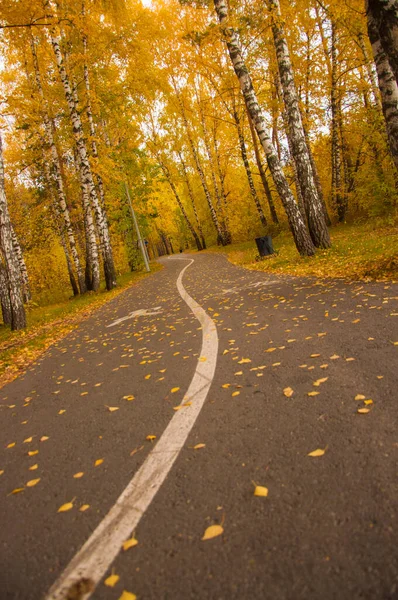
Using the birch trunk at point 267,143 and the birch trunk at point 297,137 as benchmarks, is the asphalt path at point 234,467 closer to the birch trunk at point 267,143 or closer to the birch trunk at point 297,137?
the birch trunk at point 267,143

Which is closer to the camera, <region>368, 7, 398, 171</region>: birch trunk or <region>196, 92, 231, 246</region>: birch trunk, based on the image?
<region>368, 7, 398, 171</region>: birch trunk

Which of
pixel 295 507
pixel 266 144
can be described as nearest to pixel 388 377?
pixel 295 507

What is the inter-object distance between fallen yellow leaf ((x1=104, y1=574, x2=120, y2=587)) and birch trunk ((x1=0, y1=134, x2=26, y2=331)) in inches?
425

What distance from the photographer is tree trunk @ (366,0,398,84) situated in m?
5.62

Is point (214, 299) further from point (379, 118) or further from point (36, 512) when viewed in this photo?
point (379, 118)

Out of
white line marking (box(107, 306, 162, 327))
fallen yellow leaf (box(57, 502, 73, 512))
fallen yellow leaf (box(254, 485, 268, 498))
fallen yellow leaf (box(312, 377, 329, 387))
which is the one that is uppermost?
white line marking (box(107, 306, 162, 327))

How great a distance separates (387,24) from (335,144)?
14578mm

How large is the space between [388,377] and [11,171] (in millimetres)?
25116

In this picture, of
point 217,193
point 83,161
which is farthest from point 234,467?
point 217,193

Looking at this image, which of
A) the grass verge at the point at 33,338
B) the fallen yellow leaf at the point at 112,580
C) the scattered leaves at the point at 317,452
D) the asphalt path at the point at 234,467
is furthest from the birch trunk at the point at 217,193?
the fallen yellow leaf at the point at 112,580

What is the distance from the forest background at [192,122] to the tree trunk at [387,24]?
15cm

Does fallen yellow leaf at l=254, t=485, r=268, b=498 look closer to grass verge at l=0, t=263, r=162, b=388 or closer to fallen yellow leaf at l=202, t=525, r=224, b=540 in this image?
fallen yellow leaf at l=202, t=525, r=224, b=540

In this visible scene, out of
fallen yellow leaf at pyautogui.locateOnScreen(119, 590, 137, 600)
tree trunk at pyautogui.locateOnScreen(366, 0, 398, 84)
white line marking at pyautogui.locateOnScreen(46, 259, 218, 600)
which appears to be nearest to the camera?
fallen yellow leaf at pyautogui.locateOnScreen(119, 590, 137, 600)

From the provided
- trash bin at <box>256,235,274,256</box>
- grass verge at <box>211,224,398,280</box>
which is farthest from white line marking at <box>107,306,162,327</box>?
trash bin at <box>256,235,274,256</box>
